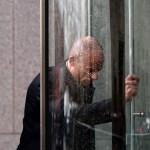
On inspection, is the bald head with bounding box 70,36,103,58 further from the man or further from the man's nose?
the man's nose

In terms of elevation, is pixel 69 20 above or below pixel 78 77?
above

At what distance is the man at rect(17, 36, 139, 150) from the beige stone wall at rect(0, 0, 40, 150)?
174cm

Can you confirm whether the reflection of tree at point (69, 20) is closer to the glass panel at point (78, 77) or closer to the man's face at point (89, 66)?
the glass panel at point (78, 77)

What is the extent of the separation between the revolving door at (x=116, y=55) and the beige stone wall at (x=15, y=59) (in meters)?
1.77

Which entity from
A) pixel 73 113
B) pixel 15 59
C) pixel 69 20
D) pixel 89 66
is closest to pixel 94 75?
pixel 89 66

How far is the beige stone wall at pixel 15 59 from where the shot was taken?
5.02 meters

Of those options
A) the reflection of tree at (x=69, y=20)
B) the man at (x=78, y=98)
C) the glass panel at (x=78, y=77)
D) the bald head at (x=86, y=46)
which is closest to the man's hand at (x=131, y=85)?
the man at (x=78, y=98)

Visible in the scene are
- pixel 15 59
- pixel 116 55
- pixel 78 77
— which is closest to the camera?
pixel 116 55

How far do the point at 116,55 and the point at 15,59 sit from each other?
211 cm

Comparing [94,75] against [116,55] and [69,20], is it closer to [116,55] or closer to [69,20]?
[116,55]

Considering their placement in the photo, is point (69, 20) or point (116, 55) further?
point (69, 20)

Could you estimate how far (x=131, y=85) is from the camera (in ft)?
10.2

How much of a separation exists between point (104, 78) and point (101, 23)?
1.11 feet

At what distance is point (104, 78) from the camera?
3.15m
